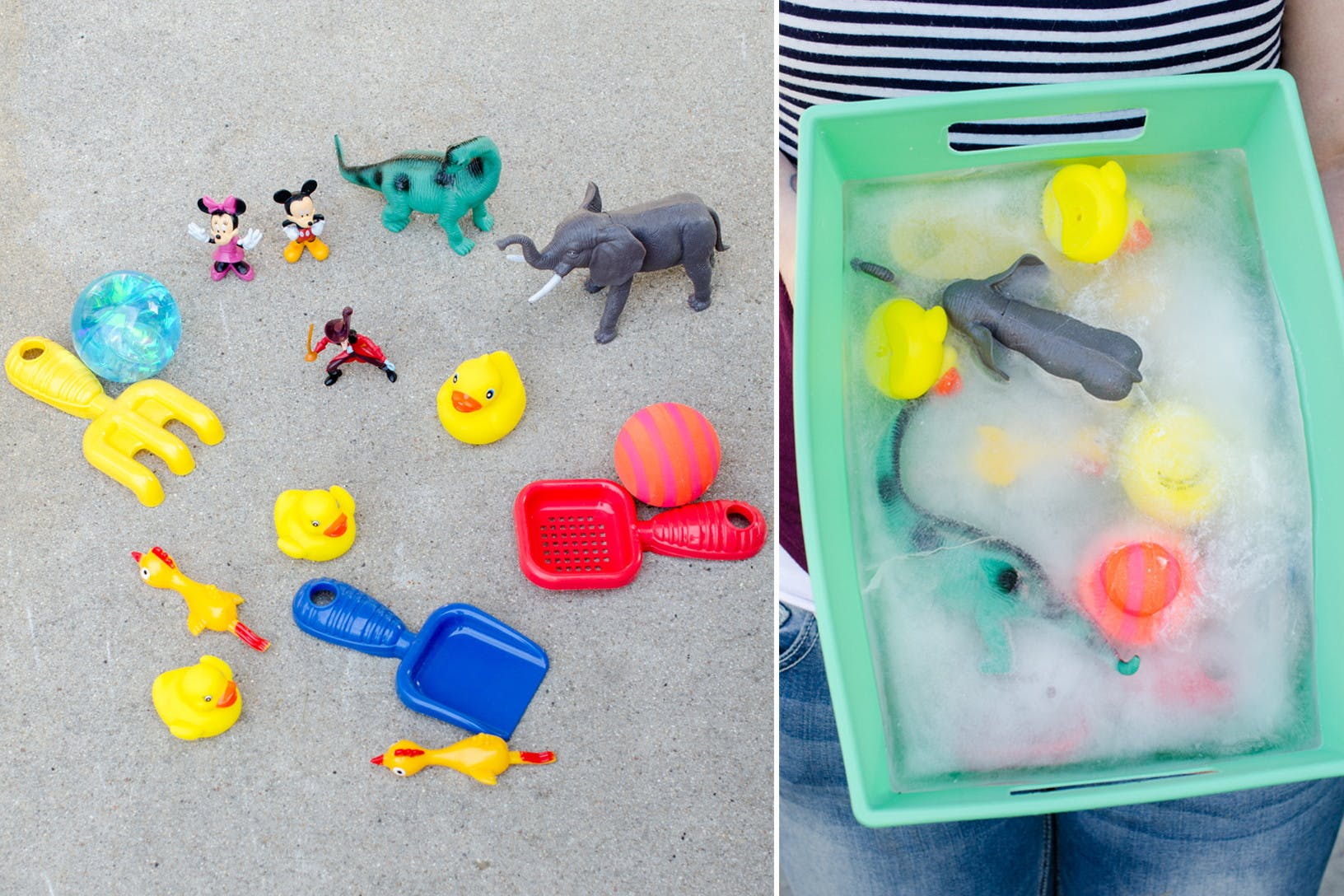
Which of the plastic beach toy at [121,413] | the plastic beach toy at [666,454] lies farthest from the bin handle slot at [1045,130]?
the plastic beach toy at [121,413]

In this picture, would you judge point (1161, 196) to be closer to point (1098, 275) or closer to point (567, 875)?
point (1098, 275)

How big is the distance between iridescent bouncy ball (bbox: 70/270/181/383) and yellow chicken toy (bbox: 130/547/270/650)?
20cm

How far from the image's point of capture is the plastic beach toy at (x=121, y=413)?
3.44 ft

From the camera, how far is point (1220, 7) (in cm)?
54

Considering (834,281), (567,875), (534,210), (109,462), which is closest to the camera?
(834,281)

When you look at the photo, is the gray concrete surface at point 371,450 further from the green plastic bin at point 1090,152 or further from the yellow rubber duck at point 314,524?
the green plastic bin at point 1090,152

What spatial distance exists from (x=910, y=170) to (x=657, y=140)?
0.73 meters

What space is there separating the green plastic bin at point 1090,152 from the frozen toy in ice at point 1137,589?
6cm

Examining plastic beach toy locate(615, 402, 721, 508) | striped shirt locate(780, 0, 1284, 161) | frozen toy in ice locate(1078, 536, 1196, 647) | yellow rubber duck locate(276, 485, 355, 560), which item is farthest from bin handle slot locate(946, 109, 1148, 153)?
yellow rubber duck locate(276, 485, 355, 560)

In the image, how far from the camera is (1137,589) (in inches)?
18.4

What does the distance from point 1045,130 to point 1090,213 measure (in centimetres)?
11

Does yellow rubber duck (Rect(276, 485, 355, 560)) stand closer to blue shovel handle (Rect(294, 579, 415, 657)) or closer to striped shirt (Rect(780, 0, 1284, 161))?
blue shovel handle (Rect(294, 579, 415, 657))

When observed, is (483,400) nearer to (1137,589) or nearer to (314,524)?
(314,524)

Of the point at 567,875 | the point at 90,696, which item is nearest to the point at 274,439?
the point at 90,696
